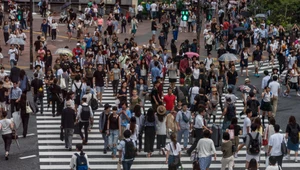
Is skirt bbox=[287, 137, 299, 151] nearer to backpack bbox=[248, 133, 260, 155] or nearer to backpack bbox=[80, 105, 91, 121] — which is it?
backpack bbox=[248, 133, 260, 155]

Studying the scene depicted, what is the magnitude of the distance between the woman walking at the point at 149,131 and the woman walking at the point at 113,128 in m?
0.88

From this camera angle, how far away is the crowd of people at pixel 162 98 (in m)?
21.8

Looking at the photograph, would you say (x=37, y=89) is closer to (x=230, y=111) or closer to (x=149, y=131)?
(x=149, y=131)

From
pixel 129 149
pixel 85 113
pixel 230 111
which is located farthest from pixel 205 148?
pixel 85 113

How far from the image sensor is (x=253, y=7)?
56.3 m

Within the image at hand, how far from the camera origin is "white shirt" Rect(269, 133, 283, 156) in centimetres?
2167

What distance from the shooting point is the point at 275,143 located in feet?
71.2

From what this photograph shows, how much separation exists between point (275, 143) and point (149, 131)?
4060 millimetres

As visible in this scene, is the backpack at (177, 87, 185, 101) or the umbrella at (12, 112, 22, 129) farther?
the backpack at (177, 87, 185, 101)

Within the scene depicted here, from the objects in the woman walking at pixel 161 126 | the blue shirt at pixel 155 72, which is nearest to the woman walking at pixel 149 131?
the woman walking at pixel 161 126

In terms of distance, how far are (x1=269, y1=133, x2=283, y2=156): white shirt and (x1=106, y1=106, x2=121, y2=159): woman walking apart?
4577mm

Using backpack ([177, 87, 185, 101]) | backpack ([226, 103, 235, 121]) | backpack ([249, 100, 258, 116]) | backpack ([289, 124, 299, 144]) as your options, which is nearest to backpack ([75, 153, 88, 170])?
backpack ([289, 124, 299, 144])

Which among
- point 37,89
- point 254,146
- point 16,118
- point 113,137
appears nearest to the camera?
point 254,146

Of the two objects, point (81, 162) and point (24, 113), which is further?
point (24, 113)
